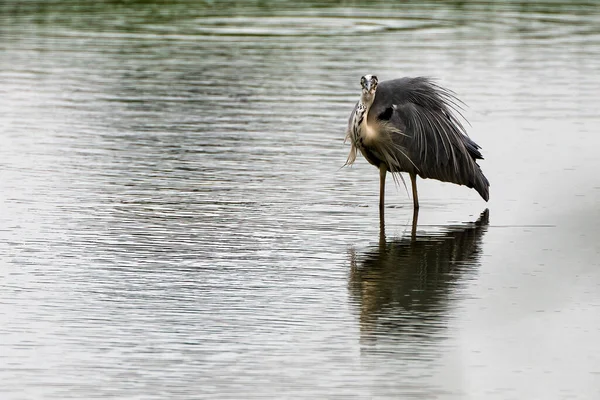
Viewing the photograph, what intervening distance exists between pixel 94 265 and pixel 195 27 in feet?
62.1

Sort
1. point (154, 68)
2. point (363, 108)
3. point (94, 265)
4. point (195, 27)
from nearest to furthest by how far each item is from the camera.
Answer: point (94, 265), point (363, 108), point (154, 68), point (195, 27)

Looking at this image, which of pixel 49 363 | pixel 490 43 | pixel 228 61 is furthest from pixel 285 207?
pixel 490 43

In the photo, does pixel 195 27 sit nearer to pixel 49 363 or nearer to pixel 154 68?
pixel 154 68

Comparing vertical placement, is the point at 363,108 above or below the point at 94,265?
above

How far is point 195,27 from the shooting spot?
2762cm

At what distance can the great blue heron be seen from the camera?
1097 centimetres

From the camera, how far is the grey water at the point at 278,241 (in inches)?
274

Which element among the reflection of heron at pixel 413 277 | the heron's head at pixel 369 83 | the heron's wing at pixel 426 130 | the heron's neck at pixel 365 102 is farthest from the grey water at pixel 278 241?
the heron's head at pixel 369 83

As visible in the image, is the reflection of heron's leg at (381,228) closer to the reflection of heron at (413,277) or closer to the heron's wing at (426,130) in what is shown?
the reflection of heron at (413,277)

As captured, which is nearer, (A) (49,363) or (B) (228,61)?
(A) (49,363)

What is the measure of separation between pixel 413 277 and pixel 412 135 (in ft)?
7.96

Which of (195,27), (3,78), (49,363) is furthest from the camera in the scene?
(195,27)

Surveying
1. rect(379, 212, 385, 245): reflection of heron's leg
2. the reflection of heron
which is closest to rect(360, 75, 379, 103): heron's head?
rect(379, 212, 385, 245): reflection of heron's leg

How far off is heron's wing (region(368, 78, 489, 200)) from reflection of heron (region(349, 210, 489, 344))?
2.24 ft
